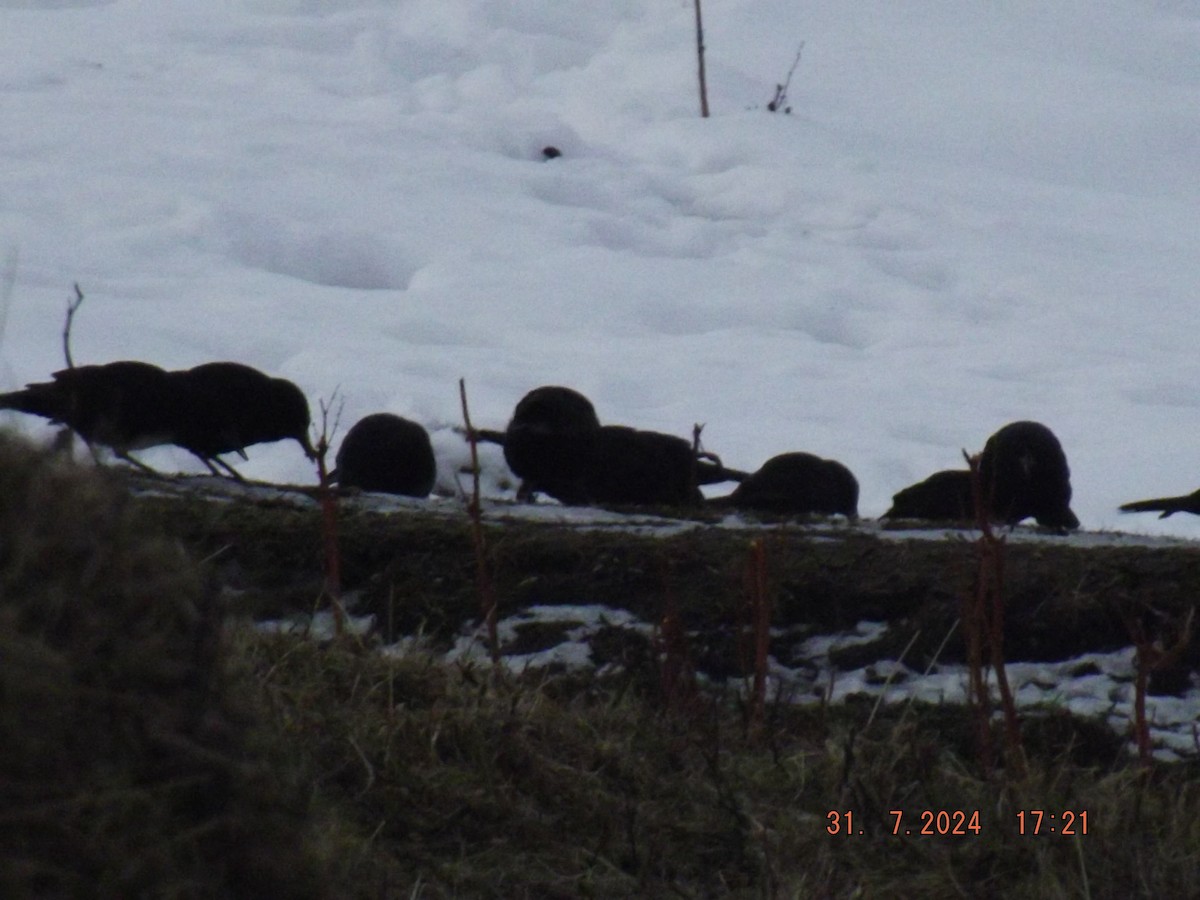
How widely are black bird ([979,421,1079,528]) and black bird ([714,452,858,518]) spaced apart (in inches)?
28.3

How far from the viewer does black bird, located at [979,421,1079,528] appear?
6.95 m

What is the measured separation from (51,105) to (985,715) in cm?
1368

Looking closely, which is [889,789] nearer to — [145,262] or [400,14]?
[145,262]

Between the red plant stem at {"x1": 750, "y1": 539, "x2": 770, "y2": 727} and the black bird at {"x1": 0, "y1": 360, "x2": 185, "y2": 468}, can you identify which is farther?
the black bird at {"x1": 0, "y1": 360, "x2": 185, "y2": 468}

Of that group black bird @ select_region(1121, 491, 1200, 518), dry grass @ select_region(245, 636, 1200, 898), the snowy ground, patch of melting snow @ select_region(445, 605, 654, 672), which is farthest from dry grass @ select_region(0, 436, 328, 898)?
the snowy ground

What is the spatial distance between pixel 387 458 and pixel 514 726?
4454 mm

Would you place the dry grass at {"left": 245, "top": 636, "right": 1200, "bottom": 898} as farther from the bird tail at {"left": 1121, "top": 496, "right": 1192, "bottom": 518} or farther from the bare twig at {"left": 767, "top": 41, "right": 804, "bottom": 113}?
the bare twig at {"left": 767, "top": 41, "right": 804, "bottom": 113}

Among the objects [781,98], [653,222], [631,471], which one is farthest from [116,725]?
[781,98]

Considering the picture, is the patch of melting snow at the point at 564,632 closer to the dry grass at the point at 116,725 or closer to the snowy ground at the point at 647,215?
the dry grass at the point at 116,725

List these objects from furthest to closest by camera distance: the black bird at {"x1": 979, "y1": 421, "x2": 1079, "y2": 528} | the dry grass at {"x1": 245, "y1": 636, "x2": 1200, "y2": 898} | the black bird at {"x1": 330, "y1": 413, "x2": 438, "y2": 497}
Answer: the black bird at {"x1": 330, "y1": 413, "x2": 438, "y2": 497} → the black bird at {"x1": 979, "y1": 421, "x2": 1079, "y2": 528} → the dry grass at {"x1": 245, "y1": 636, "x2": 1200, "y2": 898}

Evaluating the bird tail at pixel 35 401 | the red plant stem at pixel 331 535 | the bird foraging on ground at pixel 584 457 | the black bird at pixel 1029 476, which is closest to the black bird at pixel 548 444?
the bird foraging on ground at pixel 584 457

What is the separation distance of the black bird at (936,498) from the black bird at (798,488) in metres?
0.25

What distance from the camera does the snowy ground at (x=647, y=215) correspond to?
381 inches
